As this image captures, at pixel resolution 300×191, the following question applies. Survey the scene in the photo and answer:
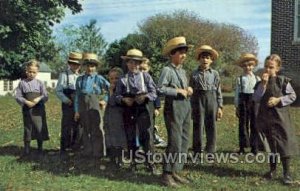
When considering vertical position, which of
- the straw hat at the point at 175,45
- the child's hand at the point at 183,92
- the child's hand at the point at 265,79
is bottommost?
the child's hand at the point at 183,92

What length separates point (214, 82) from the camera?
9109mm

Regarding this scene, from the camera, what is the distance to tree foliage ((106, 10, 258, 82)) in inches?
1638

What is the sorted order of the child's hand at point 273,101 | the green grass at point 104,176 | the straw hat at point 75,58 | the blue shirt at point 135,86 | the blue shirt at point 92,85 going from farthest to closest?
the straw hat at point 75,58 → the blue shirt at point 92,85 → the blue shirt at point 135,86 → the child's hand at point 273,101 → the green grass at point 104,176

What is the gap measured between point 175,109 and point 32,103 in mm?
3100

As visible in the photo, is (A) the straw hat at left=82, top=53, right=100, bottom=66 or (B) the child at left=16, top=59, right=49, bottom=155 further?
(B) the child at left=16, top=59, right=49, bottom=155

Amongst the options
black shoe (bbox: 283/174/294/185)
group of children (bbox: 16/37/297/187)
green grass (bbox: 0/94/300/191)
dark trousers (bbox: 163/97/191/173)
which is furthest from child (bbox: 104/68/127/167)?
black shoe (bbox: 283/174/294/185)

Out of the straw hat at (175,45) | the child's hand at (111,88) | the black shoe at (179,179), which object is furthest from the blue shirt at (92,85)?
the black shoe at (179,179)

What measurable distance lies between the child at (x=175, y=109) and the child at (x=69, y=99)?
2.47 metres

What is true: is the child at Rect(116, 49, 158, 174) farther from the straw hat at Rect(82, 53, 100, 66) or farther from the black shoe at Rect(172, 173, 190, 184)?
the straw hat at Rect(82, 53, 100, 66)

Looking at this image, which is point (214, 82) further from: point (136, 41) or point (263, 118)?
point (136, 41)

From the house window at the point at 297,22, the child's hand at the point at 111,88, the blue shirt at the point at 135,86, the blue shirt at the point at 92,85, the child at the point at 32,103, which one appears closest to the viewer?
the blue shirt at the point at 135,86

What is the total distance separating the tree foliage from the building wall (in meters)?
16.0

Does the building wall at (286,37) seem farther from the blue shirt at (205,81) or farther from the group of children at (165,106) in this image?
the blue shirt at (205,81)

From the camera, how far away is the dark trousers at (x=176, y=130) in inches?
306
